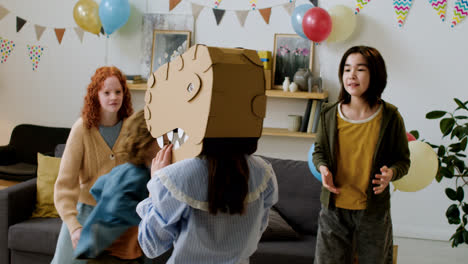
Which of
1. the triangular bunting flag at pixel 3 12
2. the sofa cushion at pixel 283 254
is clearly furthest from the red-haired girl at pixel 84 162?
the triangular bunting flag at pixel 3 12

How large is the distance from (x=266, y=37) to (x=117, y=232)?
3.22m

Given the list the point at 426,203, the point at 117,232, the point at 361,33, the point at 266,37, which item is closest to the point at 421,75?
the point at 361,33

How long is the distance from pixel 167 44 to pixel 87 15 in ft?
2.41

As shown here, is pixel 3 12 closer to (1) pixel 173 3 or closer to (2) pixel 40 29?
(2) pixel 40 29

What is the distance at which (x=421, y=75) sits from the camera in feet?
13.7

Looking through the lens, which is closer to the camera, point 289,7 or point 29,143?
point 289,7

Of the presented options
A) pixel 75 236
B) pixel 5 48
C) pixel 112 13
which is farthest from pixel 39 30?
pixel 75 236

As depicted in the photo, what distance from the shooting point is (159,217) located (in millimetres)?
1204

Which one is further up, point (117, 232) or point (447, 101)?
point (447, 101)

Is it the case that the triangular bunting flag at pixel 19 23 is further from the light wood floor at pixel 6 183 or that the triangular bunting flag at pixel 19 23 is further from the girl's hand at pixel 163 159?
the girl's hand at pixel 163 159

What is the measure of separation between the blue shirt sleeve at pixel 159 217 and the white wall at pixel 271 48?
3.30 m

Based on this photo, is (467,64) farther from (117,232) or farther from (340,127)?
(117,232)

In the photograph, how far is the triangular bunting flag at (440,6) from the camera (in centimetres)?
409

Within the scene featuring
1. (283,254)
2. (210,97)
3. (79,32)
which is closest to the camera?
(210,97)
